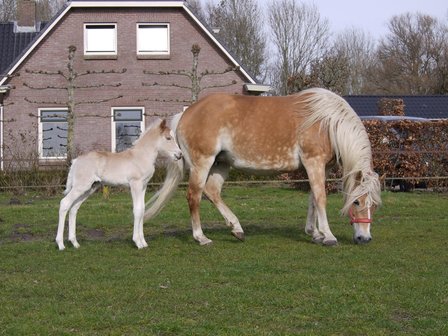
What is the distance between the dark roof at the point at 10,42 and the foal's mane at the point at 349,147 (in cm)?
2456

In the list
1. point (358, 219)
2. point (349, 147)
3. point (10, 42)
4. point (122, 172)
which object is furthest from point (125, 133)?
point (358, 219)

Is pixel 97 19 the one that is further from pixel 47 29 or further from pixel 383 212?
pixel 383 212

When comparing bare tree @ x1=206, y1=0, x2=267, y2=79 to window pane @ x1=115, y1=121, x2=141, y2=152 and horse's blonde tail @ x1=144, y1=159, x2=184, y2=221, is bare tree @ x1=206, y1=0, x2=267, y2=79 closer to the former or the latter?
window pane @ x1=115, y1=121, x2=141, y2=152

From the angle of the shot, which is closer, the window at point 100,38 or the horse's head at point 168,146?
the horse's head at point 168,146

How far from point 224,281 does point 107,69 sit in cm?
2423

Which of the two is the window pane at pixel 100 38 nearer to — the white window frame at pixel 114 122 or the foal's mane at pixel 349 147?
the white window frame at pixel 114 122

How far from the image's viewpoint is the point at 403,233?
12.3m

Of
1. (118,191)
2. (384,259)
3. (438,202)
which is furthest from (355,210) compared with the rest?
(118,191)

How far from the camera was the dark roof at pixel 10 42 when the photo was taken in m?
33.9

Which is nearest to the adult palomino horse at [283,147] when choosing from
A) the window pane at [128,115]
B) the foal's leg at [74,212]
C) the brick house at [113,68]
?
the foal's leg at [74,212]

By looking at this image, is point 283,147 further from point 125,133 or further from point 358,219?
point 125,133

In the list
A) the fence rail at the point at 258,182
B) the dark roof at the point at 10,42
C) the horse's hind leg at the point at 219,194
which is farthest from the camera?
the dark roof at the point at 10,42

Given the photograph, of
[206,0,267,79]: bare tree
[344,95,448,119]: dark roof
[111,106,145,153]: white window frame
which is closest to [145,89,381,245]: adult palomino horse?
[111,106,145,153]: white window frame

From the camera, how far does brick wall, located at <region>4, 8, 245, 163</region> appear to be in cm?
3080
